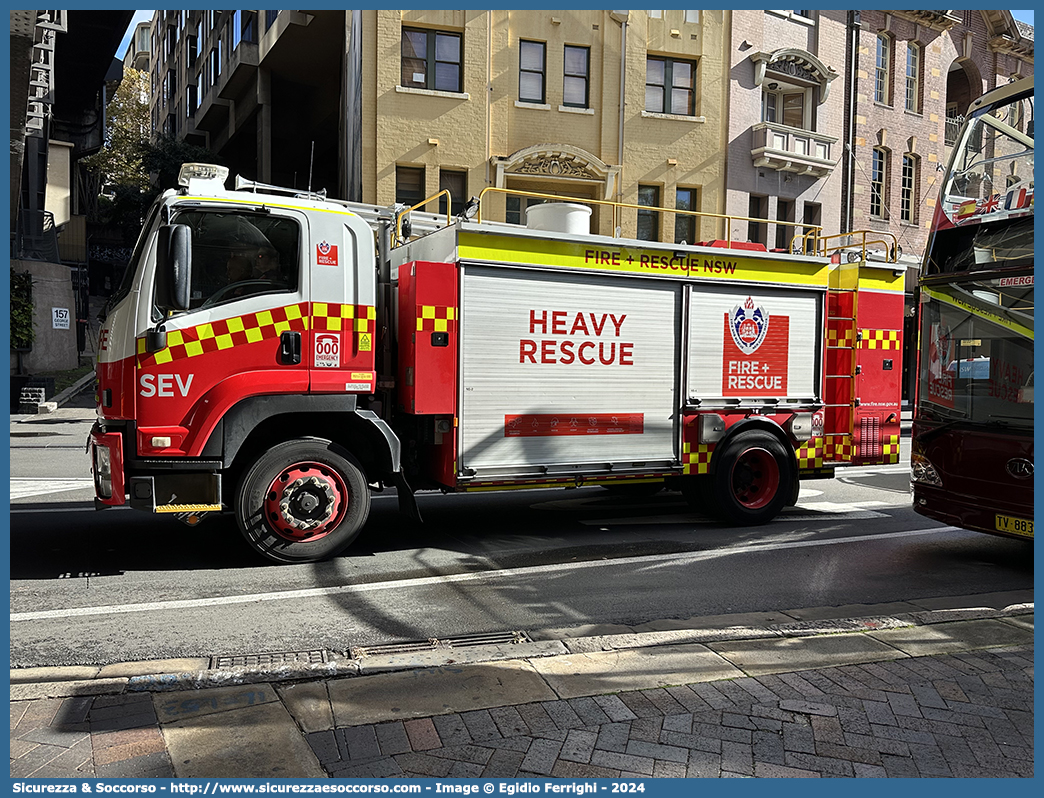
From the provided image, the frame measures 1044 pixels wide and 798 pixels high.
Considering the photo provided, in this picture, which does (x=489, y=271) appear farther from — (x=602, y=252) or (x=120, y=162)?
(x=120, y=162)

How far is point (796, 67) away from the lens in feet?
80.4

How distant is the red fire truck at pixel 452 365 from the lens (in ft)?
21.8

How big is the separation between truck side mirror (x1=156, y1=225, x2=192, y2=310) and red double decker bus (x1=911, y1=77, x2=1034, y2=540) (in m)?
6.39

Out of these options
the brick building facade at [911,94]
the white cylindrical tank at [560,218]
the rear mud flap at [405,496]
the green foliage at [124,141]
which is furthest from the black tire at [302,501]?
the green foliage at [124,141]

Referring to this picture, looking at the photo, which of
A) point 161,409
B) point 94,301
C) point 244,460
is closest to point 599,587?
point 244,460

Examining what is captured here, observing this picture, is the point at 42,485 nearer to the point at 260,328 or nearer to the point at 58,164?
the point at 260,328

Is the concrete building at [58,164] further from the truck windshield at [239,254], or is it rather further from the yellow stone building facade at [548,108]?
the truck windshield at [239,254]

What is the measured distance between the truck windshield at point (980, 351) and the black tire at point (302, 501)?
521 centimetres

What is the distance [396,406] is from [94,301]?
34551 millimetres

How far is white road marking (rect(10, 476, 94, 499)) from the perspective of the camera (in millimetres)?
10195

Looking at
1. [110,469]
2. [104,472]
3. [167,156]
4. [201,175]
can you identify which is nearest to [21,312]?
[167,156]

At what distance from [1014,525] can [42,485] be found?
35.2 ft

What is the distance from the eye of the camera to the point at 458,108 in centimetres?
2120

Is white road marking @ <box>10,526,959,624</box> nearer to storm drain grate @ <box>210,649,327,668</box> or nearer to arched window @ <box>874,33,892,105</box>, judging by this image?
storm drain grate @ <box>210,649,327,668</box>
